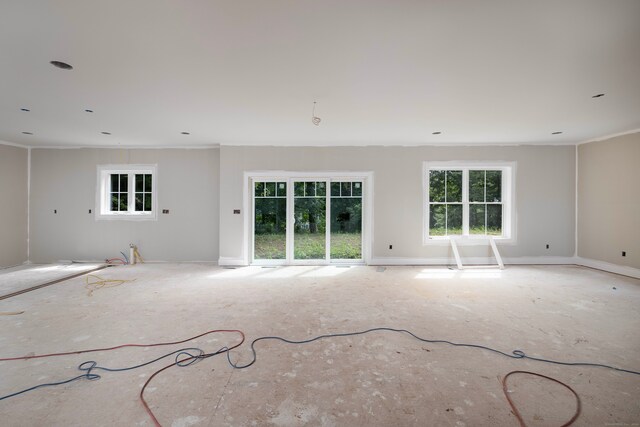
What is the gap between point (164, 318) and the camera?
320 cm

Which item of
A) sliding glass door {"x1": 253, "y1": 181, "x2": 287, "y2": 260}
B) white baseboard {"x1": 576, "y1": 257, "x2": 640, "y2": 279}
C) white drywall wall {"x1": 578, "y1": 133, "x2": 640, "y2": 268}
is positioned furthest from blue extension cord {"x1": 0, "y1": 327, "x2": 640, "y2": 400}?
white drywall wall {"x1": 578, "y1": 133, "x2": 640, "y2": 268}

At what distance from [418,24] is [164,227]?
6191mm

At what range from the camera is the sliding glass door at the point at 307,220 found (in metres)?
6.07

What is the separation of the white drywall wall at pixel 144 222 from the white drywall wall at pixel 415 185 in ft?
2.11

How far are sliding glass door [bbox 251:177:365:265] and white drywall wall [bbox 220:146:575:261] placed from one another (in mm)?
312

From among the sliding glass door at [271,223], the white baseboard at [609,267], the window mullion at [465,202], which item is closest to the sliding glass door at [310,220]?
the sliding glass door at [271,223]

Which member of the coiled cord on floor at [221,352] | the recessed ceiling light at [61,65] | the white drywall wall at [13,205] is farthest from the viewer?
the white drywall wall at [13,205]

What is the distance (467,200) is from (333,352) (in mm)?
5079

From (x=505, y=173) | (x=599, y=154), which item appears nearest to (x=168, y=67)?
(x=505, y=173)

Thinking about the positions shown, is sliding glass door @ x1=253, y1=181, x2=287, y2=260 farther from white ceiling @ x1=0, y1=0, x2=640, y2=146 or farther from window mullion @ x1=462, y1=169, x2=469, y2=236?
window mullion @ x1=462, y1=169, x2=469, y2=236

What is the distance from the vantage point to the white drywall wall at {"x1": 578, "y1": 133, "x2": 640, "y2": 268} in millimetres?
5004

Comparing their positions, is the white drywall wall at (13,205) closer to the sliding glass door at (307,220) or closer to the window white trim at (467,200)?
the sliding glass door at (307,220)

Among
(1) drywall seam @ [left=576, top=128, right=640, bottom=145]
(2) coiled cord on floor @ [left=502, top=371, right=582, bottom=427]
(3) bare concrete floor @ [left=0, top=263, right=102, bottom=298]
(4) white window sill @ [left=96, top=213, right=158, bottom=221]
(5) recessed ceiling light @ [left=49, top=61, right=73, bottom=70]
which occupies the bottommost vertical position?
(2) coiled cord on floor @ [left=502, top=371, right=582, bottom=427]

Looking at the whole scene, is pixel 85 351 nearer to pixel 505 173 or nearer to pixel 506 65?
pixel 506 65
